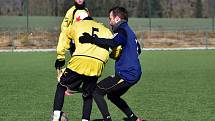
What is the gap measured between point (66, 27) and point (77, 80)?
2442 millimetres

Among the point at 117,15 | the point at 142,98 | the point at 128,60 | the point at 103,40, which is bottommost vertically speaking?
the point at 142,98

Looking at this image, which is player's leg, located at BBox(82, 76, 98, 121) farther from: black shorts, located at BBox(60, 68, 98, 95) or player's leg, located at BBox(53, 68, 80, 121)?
player's leg, located at BBox(53, 68, 80, 121)

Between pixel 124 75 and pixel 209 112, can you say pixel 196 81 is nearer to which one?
pixel 209 112

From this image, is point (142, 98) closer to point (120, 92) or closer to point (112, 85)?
point (120, 92)

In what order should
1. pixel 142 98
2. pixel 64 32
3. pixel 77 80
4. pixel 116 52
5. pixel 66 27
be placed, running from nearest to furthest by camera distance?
1. pixel 77 80
2. pixel 116 52
3. pixel 64 32
4. pixel 66 27
5. pixel 142 98

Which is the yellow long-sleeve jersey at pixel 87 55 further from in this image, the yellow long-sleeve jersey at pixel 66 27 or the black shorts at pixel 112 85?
the yellow long-sleeve jersey at pixel 66 27

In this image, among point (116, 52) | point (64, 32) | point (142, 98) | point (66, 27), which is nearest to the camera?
point (116, 52)

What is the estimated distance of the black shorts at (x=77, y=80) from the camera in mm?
7719

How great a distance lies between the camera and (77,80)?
25.6 ft

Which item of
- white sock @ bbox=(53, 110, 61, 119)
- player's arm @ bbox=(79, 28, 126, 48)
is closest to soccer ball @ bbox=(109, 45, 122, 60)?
player's arm @ bbox=(79, 28, 126, 48)

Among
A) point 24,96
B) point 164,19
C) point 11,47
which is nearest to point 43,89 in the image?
point 24,96

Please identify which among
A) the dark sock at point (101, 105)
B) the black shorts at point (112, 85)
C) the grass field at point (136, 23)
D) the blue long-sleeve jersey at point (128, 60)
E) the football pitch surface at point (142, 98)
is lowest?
the grass field at point (136, 23)

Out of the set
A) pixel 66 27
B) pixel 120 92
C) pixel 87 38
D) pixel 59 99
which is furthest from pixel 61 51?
pixel 66 27

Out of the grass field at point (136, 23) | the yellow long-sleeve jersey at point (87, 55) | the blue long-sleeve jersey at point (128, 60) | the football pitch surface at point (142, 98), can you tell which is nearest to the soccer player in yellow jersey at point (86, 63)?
the yellow long-sleeve jersey at point (87, 55)
